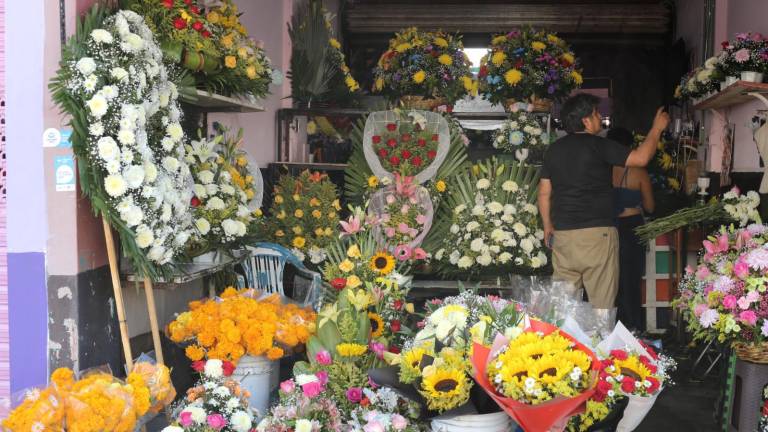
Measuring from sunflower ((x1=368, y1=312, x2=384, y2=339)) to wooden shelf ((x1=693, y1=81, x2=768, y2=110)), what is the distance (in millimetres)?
2676

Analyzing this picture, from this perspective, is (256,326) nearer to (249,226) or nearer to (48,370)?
(48,370)

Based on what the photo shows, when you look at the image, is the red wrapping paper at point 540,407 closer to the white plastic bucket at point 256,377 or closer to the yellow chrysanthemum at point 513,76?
the white plastic bucket at point 256,377

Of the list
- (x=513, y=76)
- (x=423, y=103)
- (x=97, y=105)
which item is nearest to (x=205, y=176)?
(x=97, y=105)

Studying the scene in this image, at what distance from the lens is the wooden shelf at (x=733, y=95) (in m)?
4.49

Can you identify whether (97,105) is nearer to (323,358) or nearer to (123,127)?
(123,127)

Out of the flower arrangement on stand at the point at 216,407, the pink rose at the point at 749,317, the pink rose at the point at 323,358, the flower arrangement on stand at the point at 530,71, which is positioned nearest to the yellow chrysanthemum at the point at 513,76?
the flower arrangement on stand at the point at 530,71

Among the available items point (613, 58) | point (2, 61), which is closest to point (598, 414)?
point (2, 61)

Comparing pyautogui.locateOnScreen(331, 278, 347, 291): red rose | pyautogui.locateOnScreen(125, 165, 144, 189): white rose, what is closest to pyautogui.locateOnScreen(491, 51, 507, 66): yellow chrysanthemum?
pyautogui.locateOnScreen(331, 278, 347, 291): red rose

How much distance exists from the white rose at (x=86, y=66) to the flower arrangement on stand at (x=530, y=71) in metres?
3.44

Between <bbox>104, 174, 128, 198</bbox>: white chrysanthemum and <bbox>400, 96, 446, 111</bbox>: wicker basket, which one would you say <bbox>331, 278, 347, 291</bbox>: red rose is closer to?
<bbox>104, 174, 128, 198</bbox>: white chrysanthemum

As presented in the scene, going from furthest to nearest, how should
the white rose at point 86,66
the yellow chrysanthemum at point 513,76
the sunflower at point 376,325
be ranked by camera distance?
the yellow chrysanthemum at point 513,76 → the sunflower at point 376,325 → the white rose at point 86,66

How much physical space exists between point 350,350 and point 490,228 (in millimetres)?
2403

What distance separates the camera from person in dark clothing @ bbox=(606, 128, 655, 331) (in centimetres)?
546

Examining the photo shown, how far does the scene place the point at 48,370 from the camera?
2959 mm
